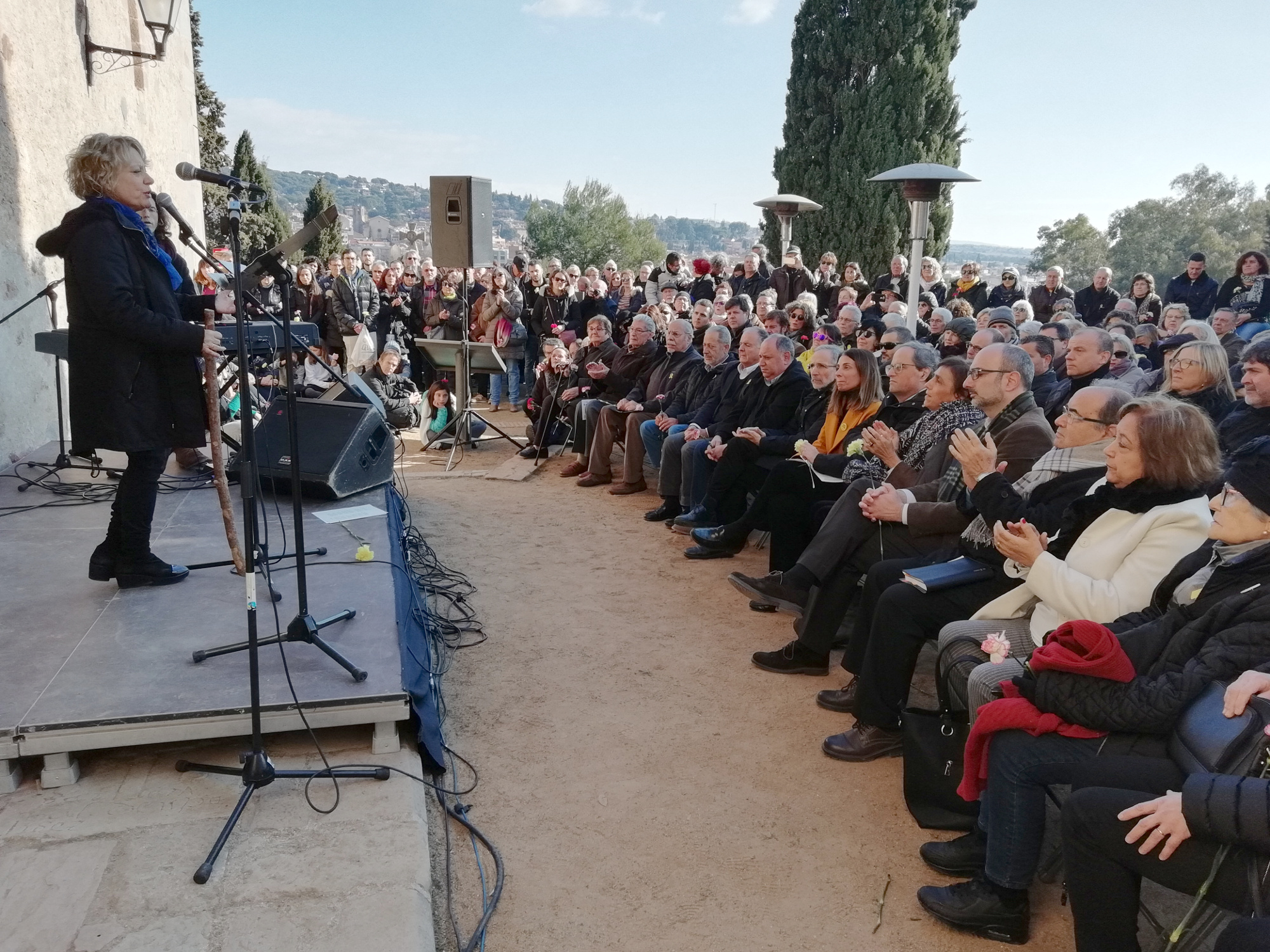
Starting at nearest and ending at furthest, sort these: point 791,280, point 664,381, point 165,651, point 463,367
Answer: point 165,651
point 664,381
point 463,367
point 791,280

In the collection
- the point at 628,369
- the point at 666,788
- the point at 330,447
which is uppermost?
the point at 628,369

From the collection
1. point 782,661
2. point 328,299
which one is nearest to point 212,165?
point 328,299

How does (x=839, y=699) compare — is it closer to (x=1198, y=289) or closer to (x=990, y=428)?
(x=990, y=428)

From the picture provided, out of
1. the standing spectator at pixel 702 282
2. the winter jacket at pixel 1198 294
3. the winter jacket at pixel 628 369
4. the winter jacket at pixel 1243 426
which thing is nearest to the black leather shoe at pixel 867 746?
the winter jacket at pixel 1243 426

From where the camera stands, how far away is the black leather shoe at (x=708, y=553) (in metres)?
5.35

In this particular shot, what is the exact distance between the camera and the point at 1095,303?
10.0m

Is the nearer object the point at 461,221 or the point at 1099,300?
the point at 461,221

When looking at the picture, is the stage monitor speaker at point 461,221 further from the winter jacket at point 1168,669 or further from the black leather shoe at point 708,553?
the winter jacket at point 1168,669

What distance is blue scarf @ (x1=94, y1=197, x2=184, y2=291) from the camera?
3043 millimetres

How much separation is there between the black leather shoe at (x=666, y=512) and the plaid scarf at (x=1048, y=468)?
3.05 metres

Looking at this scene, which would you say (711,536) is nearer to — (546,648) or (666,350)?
(546,648)

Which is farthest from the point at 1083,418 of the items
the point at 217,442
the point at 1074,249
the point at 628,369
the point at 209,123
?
the point at 1074,249

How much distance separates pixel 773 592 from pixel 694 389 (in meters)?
2.51

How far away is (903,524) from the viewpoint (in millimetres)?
3641
